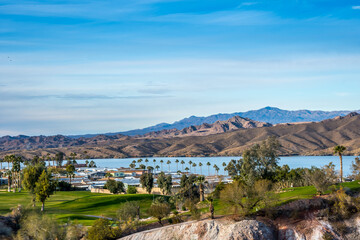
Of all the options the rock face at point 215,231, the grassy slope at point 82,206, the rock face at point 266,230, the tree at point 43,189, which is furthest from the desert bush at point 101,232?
the tree at point 43,189

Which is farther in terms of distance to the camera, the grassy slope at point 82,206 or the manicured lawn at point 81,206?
the manicured lawn at point 81,206

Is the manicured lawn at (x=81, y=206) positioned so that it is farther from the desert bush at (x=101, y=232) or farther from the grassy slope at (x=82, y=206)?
the desert bush at (x=101, y=232)

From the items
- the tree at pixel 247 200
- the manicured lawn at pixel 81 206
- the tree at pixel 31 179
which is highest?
the tree at pixel 31 179

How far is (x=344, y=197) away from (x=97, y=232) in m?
25.0

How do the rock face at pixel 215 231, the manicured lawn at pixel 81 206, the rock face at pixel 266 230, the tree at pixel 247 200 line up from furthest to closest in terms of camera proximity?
the manicured lawn at pixel 81 206 < the tree at pixel 247 200 < the rock face at pixel 266 230 < the rock face at pixel 215 231

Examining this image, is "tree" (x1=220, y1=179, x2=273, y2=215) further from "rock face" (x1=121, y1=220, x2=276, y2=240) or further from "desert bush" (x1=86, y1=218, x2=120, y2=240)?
"desert bush" (x1=86, y1=218, x2=120, y2=240)

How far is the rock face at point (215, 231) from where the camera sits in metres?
37.1

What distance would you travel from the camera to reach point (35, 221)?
44562 mm

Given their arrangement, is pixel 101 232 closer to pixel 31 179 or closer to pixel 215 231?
pixel 215 231

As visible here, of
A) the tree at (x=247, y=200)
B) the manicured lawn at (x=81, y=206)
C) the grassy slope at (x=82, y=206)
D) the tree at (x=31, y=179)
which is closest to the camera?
the tree at (x=247, y=200)

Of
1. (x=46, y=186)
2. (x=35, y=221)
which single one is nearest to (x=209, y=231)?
(x=35, y=221)

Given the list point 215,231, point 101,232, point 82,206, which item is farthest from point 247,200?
point 82,206

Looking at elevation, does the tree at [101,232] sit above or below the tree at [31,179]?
below

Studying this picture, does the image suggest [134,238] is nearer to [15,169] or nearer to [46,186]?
[46,186]
